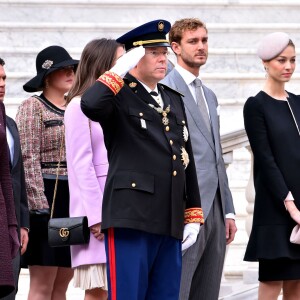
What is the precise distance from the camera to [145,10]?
12703mm

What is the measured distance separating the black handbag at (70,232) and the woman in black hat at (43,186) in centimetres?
65

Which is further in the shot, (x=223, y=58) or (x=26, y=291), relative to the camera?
(x=223, y=58)

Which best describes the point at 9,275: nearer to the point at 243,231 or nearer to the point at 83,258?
the point at 83,258

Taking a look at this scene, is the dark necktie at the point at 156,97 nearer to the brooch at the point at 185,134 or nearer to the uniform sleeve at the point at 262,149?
the brooch at the point at 185,134

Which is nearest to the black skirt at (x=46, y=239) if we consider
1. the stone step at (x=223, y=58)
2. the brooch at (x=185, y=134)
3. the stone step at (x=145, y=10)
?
the brooch at (x=185, y=134)

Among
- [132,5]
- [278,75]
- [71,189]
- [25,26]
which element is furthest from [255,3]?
[71,189]

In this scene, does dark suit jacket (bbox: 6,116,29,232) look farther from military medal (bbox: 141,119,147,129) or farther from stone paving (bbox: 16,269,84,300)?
stone paving (bbox: 16,269,84,300)

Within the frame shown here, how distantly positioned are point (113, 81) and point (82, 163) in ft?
2.91

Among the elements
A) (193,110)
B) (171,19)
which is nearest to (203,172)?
(193,110)

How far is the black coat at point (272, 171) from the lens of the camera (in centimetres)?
738

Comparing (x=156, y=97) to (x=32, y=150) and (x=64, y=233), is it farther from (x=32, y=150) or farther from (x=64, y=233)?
(x=32, y=150)

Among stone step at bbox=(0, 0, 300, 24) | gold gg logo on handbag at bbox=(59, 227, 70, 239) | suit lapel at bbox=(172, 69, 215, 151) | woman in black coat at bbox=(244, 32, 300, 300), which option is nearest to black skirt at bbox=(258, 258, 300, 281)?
woman in black coat at bbox=(244, 32, 300, 300)

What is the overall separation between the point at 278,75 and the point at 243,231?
262 centimetres

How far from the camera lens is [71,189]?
7.04 metres
